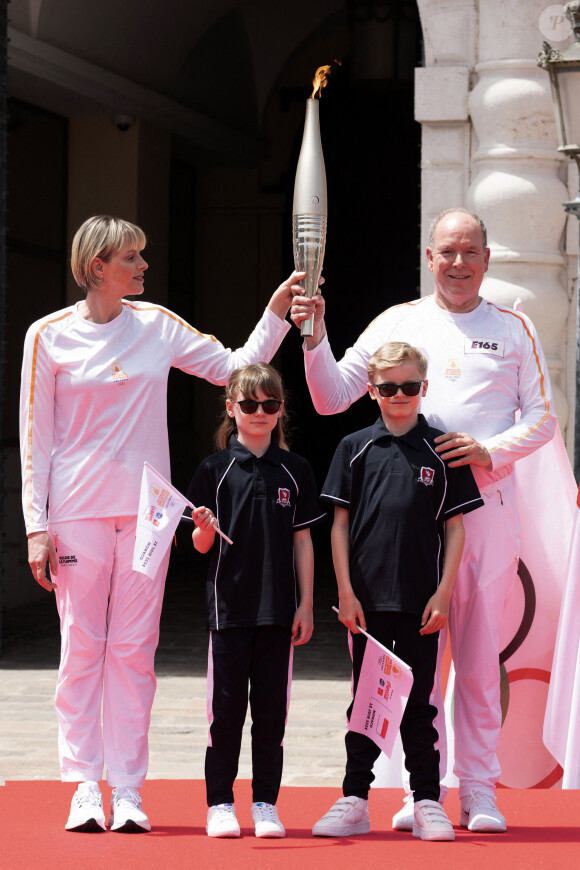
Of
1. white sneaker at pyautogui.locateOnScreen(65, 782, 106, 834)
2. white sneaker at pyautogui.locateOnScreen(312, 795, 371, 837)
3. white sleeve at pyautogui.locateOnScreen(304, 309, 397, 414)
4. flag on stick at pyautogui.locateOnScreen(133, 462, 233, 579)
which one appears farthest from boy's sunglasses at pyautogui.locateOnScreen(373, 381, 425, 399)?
white sneaker at pyautogui.locateOnScreen(65, 782, 106, 834)

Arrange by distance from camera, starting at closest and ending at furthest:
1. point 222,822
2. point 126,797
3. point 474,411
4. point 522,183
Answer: point 222,822
point 126,797
point 474,411
point 522,183

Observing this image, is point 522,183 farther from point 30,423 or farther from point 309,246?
point 30,423

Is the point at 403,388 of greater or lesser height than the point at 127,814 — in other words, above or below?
above

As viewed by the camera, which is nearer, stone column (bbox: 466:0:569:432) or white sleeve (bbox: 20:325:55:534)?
white sleeve (bbox: 20:325:55:534)

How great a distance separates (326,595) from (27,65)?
4.41m

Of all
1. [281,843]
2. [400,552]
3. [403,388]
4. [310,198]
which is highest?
[310,198]

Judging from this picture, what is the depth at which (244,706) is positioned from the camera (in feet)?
12.8

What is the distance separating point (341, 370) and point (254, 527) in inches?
24.9

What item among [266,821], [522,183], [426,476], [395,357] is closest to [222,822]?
[266,821]

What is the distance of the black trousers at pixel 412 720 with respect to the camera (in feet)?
12.7

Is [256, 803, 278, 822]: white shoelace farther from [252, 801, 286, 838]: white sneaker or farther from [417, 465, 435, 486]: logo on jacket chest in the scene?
[417, 465, 435, 486]: logo on jacket chest

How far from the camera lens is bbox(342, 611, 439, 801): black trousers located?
3883 mm

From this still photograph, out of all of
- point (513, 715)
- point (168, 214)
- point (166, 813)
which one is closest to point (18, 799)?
point (166, 813)

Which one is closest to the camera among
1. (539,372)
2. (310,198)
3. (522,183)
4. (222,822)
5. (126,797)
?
(310,198)
